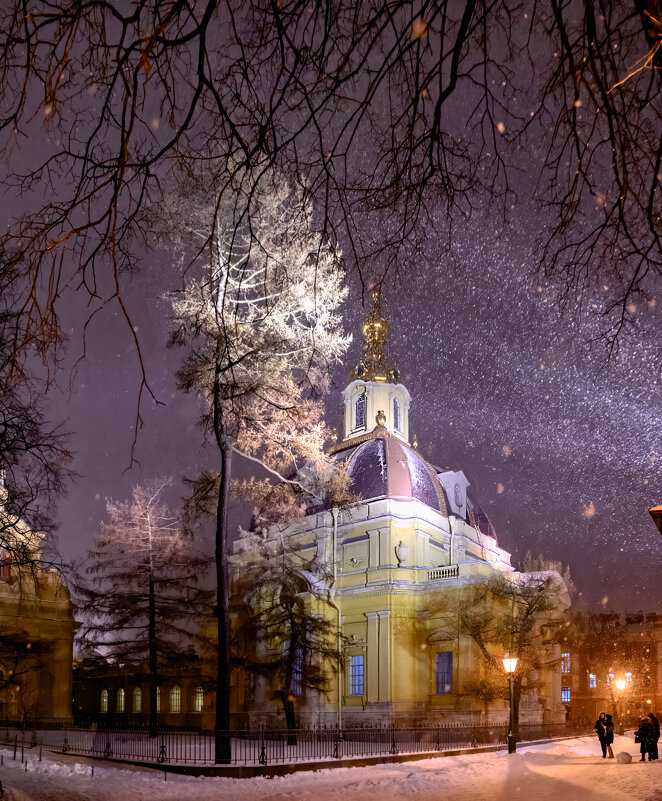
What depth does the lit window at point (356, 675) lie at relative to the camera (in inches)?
1863

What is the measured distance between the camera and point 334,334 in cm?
2116

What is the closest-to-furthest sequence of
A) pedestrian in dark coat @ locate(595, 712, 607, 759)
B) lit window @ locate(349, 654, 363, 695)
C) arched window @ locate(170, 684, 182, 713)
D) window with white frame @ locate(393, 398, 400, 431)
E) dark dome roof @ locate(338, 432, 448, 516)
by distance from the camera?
pedestrian in dark coat @ locate(595, 712, 607, 759)
lit window @ locate(349, 654, 363, 695)
dark dome roof @ locate(338, 432, 448, 516)
arched window @ locate(170, 684, 182, 713)
window with white frame @ locate(393, 398, 400, 431)

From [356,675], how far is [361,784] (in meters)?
32.5

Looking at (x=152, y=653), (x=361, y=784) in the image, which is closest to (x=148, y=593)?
(x=152, y=653)

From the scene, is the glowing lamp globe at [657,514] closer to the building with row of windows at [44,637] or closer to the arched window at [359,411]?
the building with row of windows at [44,637]

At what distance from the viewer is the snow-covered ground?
1425 cm

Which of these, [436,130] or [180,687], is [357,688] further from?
[436,130]

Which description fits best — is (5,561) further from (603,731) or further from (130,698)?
(130,698)

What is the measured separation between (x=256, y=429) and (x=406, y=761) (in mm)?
10117

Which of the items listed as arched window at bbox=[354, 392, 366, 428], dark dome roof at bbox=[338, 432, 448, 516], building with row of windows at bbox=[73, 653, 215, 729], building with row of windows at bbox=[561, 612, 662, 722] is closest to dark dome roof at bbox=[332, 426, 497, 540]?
dark dome roof at bbox=[338, 432, 448, 516]

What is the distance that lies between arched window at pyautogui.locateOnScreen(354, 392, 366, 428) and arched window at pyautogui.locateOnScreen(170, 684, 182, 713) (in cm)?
2286

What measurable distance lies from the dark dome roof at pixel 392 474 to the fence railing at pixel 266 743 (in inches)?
790

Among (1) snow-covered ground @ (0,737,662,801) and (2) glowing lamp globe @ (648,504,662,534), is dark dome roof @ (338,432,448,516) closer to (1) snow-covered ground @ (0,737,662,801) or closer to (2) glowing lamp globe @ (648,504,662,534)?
(1) snow-covered ground @ (0,737,662,801)

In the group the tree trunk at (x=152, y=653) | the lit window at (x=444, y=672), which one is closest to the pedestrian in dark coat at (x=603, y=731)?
the tree trunk at (x=152, y=653)
